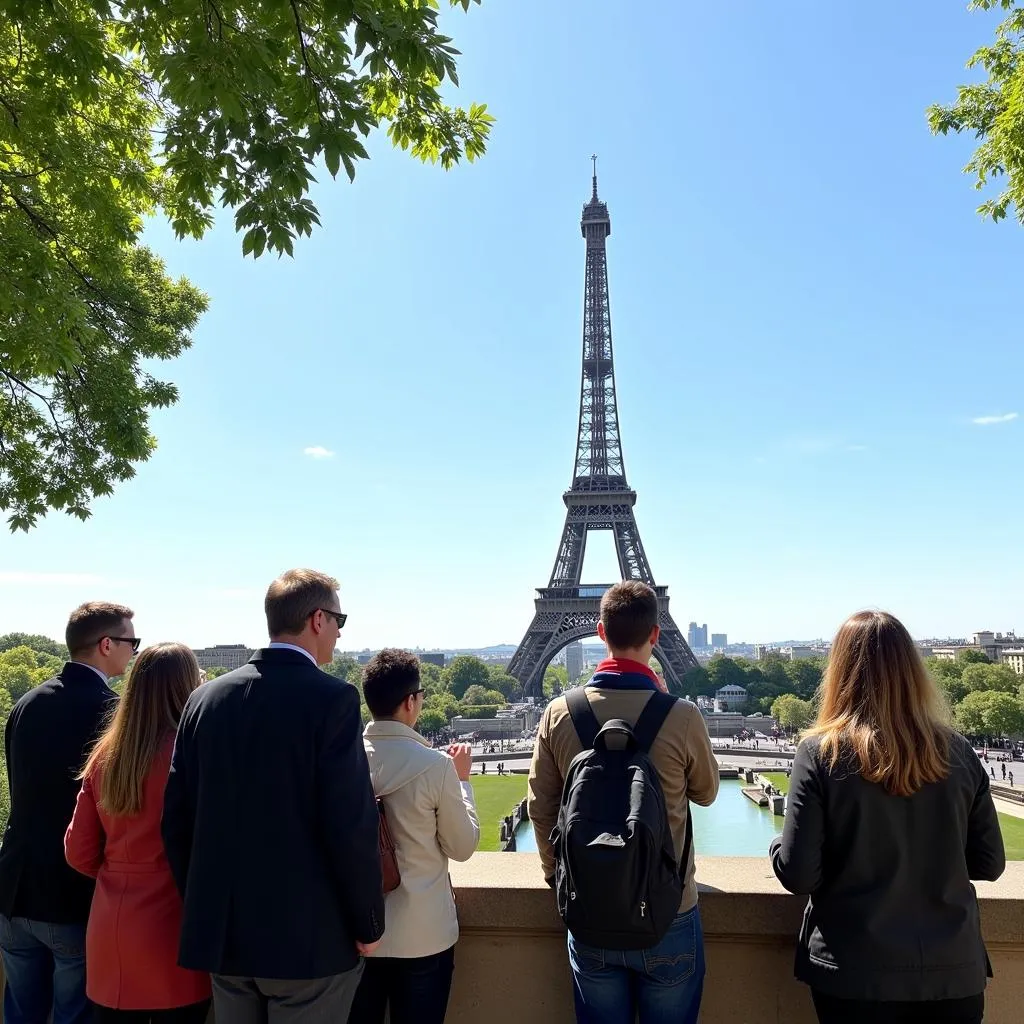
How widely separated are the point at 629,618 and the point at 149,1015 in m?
2.28

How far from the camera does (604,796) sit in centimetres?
268

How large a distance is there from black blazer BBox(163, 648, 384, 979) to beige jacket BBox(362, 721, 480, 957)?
32cm

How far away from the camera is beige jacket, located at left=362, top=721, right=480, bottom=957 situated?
9.77 feet

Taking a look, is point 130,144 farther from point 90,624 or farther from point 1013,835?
point 1013,835

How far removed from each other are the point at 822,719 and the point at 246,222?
413cm

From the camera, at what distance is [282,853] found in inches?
103

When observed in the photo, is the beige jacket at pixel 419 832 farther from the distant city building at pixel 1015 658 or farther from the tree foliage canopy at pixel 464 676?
the distant city building at pixel 1015 658

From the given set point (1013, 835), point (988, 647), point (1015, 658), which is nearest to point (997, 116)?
point (1013, 835)

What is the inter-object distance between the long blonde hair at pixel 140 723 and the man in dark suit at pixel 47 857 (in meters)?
0.26

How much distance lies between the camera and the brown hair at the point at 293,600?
2893mm

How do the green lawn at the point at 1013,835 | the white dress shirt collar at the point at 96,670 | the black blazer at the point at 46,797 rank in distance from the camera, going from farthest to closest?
the green lawn at the point at 1013,835 → the white dress shirt collar at the point at 96,670 → the black blazer at the point at 46,797

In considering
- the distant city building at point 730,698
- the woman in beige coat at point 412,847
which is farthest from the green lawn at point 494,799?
the distant city building at point 730,698

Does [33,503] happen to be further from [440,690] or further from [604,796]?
[440,690]

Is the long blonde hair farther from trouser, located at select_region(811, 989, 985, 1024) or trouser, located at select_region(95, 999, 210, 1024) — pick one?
trouser, located at select_region(811, 989, 985, 1024)
